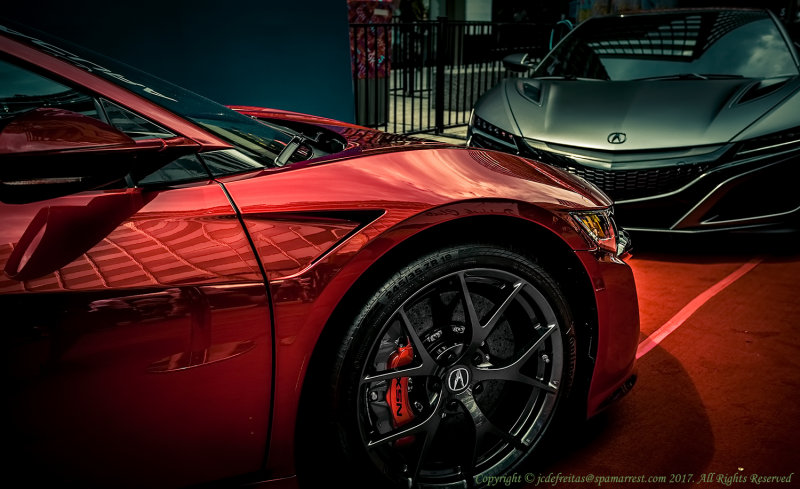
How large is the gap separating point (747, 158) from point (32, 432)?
3.72 metres

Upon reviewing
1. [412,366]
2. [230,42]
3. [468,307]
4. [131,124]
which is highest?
[230,42]

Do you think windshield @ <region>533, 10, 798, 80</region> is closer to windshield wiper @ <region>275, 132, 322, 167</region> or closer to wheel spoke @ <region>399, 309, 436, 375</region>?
windshield wiper @ <region>275, 132, 322, 167</region>

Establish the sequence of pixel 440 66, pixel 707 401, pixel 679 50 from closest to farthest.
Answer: pixel 707 401, pixel 679 50, pixel 440 66

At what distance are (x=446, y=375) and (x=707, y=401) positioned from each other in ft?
4.33

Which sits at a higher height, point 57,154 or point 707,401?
point 57,154

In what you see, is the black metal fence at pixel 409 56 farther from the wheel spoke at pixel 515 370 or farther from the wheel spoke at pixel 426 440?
the wheel spoke at pixel 426 440

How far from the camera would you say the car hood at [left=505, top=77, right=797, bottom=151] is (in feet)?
12.0

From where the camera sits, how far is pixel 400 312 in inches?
60.1

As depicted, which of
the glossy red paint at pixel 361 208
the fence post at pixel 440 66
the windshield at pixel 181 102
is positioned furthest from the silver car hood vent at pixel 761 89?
the fence post at pixel 440 66

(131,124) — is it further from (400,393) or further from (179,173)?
(400,393)

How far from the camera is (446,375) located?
165cm

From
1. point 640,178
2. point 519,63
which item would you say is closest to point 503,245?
point 640,178

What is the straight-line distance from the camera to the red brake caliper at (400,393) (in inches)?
64.6

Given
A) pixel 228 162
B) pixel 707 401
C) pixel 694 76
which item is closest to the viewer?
pixel 228 162
